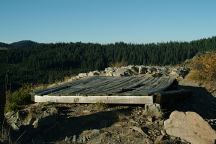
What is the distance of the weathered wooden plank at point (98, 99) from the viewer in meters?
11.3

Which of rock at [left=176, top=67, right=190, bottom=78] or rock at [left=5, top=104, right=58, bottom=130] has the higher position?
rock at [left=176, top=67, right=190, bottom=78]

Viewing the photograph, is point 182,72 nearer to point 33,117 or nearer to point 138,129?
point 33,117

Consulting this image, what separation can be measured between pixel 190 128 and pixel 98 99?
3.16 meters

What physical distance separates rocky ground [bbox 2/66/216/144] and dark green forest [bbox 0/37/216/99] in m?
32.8

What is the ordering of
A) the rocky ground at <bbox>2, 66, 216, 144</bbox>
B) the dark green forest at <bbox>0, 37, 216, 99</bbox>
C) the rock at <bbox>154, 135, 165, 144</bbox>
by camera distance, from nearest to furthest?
the rock at <bbox>154, 135, 165, 144</bbox> → the rocky ground at <bbox>2, 66, 216, 144</bbox> → the dark green forest at <bbox>0, 37, 216, 99</bbox>

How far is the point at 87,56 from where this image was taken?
5625 centimetres

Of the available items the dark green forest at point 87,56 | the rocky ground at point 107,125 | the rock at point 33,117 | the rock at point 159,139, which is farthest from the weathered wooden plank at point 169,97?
the dark green forest at point 87,56

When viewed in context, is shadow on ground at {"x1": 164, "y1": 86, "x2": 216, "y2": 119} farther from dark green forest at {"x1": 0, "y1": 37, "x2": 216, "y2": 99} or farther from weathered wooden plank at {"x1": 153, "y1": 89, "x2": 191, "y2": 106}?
dark green forest at {"x1": 0, "y1": 37, "x2": 216, "y2": 99}

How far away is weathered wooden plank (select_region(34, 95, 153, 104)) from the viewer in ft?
37.2

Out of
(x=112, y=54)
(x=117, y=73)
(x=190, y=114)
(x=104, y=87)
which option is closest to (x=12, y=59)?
(x=112, y=54)

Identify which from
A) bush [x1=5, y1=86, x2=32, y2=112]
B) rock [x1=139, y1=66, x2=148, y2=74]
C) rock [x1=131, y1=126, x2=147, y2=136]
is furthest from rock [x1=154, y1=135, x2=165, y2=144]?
rock [x1=139, y1=66, x2=148, y2=74]

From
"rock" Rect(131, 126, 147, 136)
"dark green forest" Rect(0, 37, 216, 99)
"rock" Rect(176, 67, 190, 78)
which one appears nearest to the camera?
"rock" Rect(131, 126, 147, 136)

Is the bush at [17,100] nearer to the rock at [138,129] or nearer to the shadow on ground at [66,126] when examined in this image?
the shadow on ground at [66,126]

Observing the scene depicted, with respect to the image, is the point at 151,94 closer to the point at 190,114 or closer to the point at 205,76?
the point at 190,114
